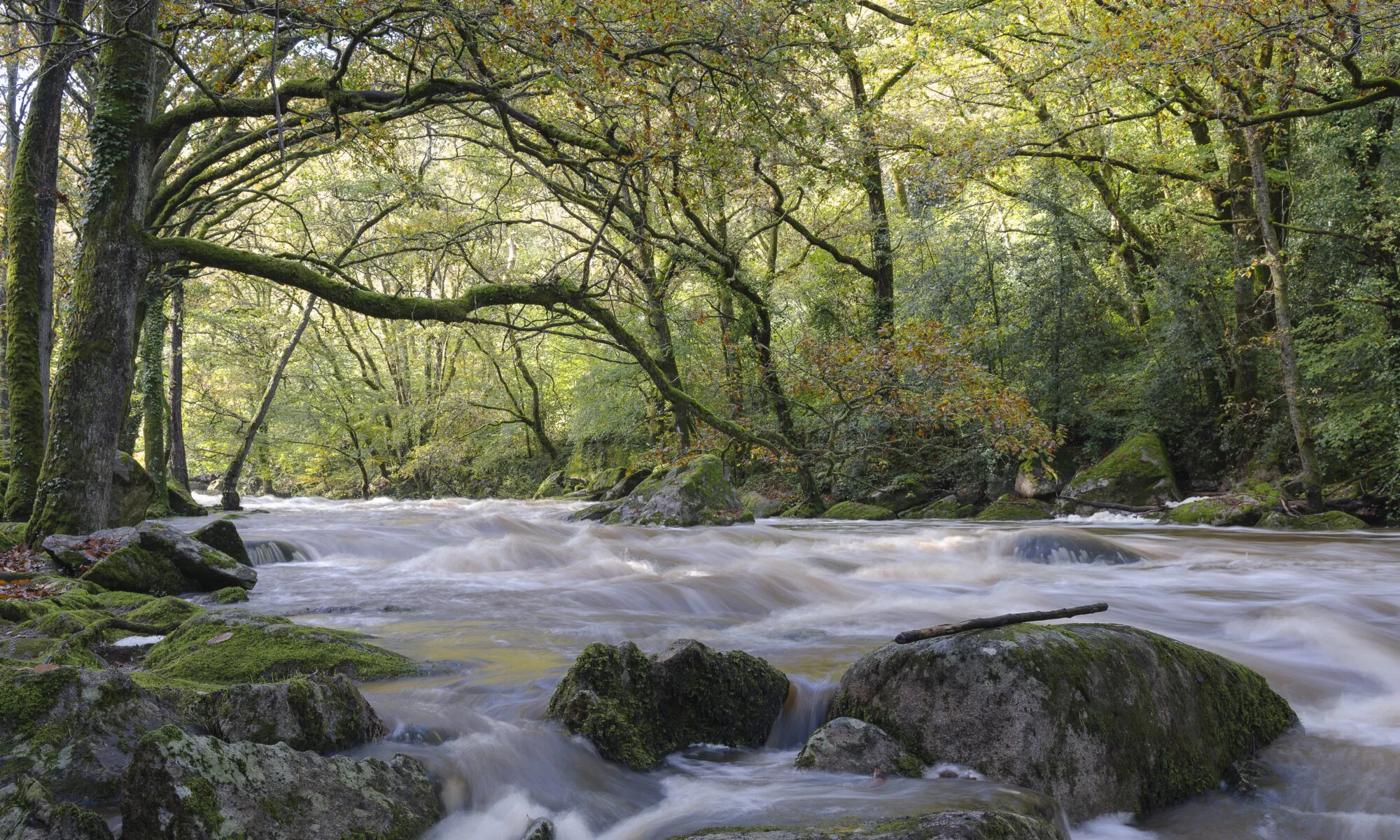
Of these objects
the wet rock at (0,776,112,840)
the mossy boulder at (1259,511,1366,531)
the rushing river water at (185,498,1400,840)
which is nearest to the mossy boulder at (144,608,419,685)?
the rushing river water at (185,498,1400,840)

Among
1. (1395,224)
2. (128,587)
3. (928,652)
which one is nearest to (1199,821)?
(928,652)

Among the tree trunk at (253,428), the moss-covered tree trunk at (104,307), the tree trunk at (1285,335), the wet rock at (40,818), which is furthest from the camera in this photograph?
the tree trunk at (253,428)

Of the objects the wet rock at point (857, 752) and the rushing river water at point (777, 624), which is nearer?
the rushing river water at point (777, 624)

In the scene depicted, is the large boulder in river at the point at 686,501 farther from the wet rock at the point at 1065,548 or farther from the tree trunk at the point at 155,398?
the tree trunk at the point at 155,398

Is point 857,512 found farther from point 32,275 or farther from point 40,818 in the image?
point 40,818

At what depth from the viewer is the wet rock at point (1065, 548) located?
9.80 m

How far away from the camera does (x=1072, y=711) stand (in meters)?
3.27

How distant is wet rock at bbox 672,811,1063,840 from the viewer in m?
2.27

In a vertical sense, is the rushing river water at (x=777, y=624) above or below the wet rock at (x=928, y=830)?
below

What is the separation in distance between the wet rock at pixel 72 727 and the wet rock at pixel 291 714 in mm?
184

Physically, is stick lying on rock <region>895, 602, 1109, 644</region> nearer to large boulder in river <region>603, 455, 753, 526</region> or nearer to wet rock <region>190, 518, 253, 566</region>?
wet rock <region>190, 518, 253, 566</region>

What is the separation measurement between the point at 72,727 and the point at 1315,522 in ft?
49.6

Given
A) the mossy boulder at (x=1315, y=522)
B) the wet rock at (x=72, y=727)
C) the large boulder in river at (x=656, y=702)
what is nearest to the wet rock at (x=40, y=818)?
the wet rock at (x=72, y=727)

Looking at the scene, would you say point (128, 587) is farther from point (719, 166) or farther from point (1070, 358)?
point (1070, 358)
